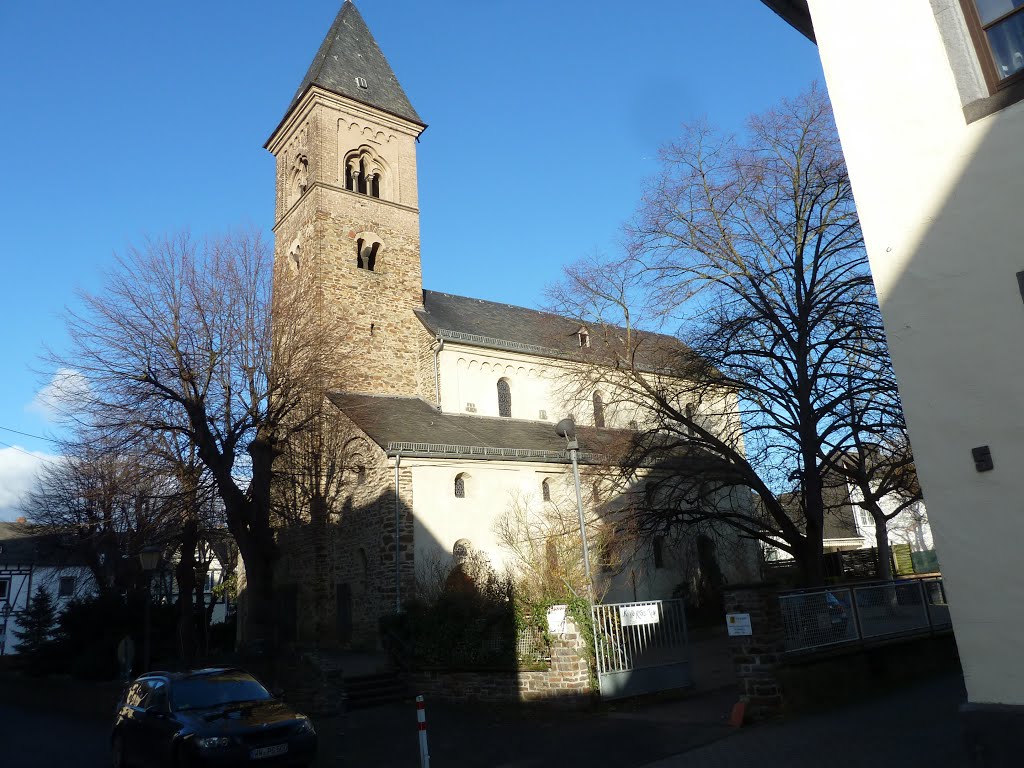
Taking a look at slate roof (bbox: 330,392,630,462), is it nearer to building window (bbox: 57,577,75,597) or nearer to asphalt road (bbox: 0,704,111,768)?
asphalt road (bbox: 0,704,111,768)

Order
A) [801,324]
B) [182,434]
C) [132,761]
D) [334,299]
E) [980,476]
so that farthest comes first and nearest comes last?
[334,299]
[182,434]
[801,324]
[132,761]
[980,476]

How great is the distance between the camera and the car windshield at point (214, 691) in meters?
9.22

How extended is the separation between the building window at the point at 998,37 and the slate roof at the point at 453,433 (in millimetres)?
16122

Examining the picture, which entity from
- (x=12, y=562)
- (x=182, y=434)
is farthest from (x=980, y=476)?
(x=12, y=562)

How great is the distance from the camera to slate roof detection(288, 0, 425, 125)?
31.1 meters

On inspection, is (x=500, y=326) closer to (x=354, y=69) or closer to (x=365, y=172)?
(x=365, y=172)

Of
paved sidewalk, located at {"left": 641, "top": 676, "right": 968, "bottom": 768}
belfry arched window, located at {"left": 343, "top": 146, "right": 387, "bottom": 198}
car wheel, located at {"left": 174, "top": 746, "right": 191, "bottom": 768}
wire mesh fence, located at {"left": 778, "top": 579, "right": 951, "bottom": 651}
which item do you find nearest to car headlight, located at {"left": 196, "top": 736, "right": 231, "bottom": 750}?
car wheel, located at {"left": 174, "top": 746, "right": 191, "bottom": 768}

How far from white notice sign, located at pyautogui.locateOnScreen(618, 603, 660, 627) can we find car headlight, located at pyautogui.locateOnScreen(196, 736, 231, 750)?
644 centimetres

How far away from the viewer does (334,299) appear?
27.1m

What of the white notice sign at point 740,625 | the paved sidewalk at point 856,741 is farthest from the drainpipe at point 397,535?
the paved sidewalk at point 856,741

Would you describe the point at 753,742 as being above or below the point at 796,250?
below

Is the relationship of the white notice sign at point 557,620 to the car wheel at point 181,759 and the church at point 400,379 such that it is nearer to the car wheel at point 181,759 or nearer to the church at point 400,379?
the car wheel at point 181,759

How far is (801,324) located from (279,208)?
2382cm

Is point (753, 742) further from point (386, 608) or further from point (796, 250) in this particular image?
point (386, 608)
